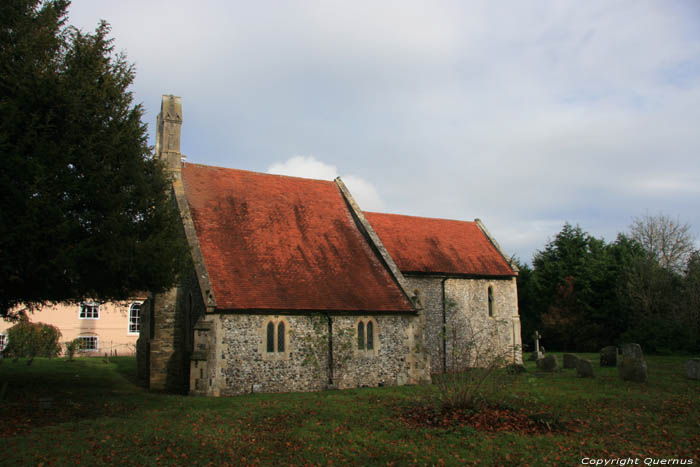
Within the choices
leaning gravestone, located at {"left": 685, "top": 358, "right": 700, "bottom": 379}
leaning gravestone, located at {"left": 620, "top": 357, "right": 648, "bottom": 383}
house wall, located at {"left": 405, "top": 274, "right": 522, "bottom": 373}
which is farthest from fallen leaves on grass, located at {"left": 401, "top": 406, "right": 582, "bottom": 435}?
house wall, located at {"left": 405, "top": 274, "right": 522, "bottom": 373}

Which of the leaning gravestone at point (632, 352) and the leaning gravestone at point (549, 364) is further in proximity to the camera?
the leaning gravestone at point (549, 364)

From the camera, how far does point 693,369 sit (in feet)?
64.4

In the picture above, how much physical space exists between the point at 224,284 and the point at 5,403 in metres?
7.45

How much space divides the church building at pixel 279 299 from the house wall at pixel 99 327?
16196 millimetres

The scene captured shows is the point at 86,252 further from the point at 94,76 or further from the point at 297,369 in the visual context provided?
the point at 297,369

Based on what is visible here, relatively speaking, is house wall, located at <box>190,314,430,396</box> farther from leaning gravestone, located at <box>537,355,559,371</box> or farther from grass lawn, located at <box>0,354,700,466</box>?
leaning gravestone, located at <box>537,355,559,371</box>

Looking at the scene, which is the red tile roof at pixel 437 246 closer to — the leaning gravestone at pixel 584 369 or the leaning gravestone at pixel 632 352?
the leaning gravestone at pixel 584 369

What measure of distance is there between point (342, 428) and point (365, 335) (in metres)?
8.77

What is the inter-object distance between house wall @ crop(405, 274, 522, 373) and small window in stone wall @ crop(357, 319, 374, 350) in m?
5.53

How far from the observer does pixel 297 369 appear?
19062 mm

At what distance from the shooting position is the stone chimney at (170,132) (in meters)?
22.4

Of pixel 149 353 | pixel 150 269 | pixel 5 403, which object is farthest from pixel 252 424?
pixel 149 353

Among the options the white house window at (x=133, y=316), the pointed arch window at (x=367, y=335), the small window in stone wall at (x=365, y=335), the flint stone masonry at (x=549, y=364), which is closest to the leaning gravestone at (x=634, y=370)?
the flint stone masonry at (x=549, y=364)

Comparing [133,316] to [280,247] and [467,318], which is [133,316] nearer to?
[280,247]
